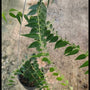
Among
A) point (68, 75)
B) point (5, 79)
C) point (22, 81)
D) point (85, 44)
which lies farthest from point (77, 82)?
point (5, 79)

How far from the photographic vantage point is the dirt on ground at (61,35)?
41cm

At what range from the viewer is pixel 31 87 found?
2.77ft

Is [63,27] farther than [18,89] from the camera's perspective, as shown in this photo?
No

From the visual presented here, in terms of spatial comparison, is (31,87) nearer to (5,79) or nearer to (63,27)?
(5,79)

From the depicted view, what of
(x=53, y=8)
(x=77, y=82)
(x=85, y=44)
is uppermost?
(x=53, y=8)

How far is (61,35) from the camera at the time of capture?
42 centimetres

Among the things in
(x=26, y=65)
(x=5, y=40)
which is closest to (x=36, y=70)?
(x=26, y=65)

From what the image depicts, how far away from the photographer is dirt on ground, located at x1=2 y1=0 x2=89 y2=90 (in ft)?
1.33

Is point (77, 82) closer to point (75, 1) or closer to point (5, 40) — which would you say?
point (5, 40)

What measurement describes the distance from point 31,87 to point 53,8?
594 millimetres

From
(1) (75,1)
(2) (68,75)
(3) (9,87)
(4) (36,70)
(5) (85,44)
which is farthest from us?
(5) (85,44)

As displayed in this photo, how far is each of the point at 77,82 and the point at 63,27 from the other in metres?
0.66

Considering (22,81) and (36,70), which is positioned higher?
(36,70)

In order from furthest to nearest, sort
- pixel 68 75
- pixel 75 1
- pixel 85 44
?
pixel 85 44 → pixel 68 75 → pixel 75 1
